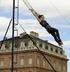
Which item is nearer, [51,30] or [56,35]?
[51,30]

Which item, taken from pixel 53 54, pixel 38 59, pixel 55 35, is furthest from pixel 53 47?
pixel 55 35

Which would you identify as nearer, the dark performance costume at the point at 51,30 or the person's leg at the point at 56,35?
the dark performance costume at the point at 51,30

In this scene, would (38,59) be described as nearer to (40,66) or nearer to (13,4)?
(40,66)

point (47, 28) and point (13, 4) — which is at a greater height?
point (13, 4)

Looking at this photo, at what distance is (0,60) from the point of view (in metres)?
118

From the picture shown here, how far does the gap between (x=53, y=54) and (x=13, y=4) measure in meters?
104

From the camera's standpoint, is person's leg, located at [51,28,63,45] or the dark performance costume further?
person's leg, located at [51,28,63,45]

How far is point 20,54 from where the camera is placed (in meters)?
114

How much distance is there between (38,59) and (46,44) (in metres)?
7.22

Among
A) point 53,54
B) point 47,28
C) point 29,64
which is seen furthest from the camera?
point 53,54

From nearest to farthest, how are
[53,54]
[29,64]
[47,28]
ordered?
[47,28] → [29,64] → [53,54]

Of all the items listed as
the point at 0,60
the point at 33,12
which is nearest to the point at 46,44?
the point at 0,60

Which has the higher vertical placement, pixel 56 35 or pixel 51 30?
pixel 51 30

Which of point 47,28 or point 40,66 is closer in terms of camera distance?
point 47,28
